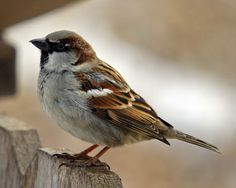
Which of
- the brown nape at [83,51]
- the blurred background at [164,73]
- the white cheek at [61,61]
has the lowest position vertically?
the blurred background at [164,73]

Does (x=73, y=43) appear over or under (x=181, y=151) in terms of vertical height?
over

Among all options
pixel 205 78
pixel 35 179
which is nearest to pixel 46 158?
pixel 35 179

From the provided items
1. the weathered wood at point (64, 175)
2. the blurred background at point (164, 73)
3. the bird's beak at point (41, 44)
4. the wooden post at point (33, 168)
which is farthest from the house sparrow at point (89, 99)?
the blurred background at point (164, 73)

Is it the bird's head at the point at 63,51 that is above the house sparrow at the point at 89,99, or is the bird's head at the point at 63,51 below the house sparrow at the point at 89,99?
above

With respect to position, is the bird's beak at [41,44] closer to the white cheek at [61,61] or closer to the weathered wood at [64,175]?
the white cheek at [61,61]

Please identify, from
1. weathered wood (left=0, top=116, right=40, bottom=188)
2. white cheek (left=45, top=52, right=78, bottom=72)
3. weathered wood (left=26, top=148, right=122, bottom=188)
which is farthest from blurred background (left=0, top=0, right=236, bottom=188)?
weathered wood (left=26, top=148, right=122, bottom=188)

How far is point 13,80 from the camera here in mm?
3533

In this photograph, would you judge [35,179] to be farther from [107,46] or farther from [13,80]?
[107,46]

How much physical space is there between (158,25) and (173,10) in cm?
34

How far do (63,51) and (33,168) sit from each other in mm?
793

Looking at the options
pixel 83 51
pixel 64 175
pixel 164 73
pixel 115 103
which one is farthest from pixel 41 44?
pixel 164 73

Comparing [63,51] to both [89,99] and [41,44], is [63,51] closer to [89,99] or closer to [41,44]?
[41,44]

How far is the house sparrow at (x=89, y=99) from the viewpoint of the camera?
2.76 meters

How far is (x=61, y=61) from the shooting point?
9.46ft
